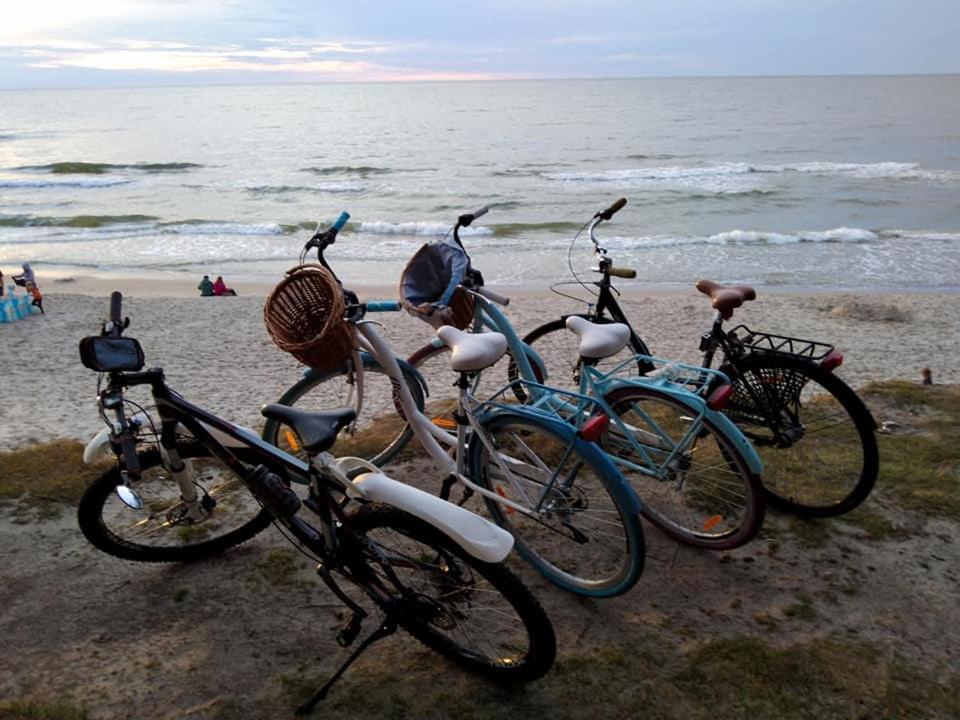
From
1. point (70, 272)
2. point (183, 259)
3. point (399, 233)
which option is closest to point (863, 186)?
point (399, 233)

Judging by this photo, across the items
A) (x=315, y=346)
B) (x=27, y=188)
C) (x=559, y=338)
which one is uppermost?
(x=315, y=346)

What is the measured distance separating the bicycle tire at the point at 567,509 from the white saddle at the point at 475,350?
0.25 m

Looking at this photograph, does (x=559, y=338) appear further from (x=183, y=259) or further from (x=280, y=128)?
(x=280, y=128)

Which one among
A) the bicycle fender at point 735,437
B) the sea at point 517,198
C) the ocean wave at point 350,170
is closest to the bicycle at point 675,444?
the bicycle fender at point 735,437

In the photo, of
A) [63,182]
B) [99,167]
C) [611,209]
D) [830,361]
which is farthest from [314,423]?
[99,167]

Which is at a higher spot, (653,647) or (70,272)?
(653,647)

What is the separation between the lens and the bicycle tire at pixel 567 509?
2.75 metres

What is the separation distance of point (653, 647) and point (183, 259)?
51.0 ft

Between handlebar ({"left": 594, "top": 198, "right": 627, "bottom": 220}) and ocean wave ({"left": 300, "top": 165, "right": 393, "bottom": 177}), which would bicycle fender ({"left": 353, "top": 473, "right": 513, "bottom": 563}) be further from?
ocean wave ({"left": 300, "top": 165, "right": 393, "bottom": 177})

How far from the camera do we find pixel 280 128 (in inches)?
2085

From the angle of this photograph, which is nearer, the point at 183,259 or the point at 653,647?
the point at 653,647

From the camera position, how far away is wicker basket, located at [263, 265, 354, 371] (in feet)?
10.6

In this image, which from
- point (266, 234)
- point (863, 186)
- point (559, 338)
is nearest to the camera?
point (559, 338)

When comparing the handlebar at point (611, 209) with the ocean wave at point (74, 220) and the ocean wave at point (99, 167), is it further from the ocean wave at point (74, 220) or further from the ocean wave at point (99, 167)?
the ocean wave at point (99, 167)
